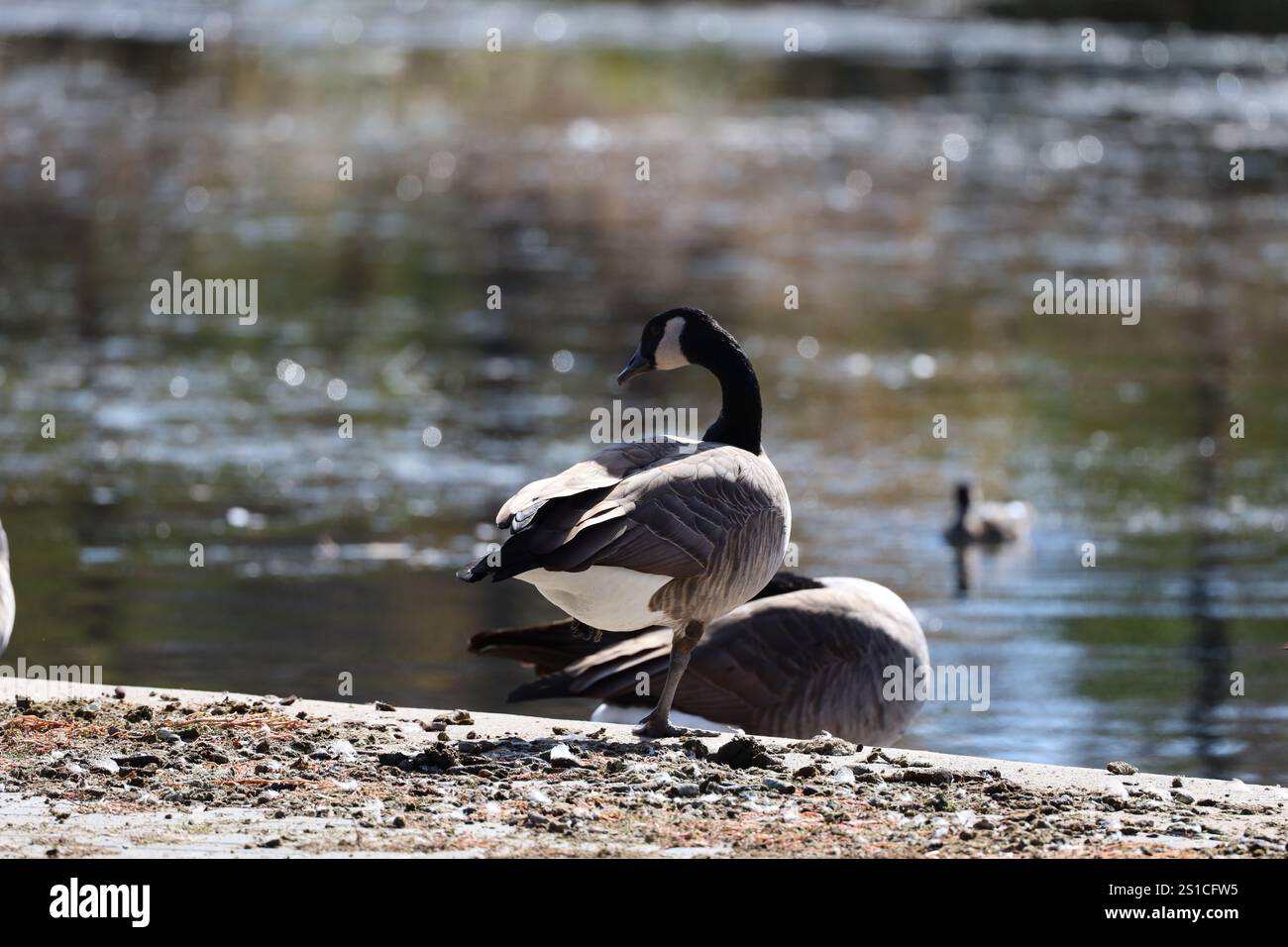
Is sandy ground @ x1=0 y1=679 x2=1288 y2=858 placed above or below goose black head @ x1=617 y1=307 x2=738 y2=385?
below

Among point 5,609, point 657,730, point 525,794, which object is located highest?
point 5,609

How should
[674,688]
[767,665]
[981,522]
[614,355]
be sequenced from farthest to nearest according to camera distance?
[614,355]
[981,522]
[767,665]
[674,688]

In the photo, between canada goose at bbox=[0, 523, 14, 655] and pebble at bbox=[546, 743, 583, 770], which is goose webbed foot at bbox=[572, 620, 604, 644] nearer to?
pebble at bbox=[546, 743, 583, 770]

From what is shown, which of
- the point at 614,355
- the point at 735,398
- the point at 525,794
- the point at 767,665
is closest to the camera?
the point at 525,794

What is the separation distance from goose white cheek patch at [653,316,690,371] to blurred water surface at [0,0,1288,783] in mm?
2824

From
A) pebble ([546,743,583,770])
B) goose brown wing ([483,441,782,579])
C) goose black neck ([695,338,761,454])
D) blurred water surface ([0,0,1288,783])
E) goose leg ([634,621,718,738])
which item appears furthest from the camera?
blurred water surface ([0,0,1288,783])

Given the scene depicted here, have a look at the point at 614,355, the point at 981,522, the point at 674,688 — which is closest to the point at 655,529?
the point at 674,688

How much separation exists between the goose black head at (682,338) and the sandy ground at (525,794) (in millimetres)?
1571

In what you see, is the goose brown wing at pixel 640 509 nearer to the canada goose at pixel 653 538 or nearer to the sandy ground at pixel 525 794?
the canada goose at pixel 653 538

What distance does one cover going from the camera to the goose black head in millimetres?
8312

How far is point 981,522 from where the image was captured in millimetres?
14062

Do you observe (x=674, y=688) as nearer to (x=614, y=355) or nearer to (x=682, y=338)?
(x=682, y=338)

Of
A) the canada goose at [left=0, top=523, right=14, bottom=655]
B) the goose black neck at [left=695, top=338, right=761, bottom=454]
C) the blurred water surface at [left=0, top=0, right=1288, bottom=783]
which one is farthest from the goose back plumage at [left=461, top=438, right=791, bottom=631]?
the blurred water surface at [left=0, top=0, right=1288, bottom=783]

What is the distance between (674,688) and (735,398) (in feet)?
4.16
